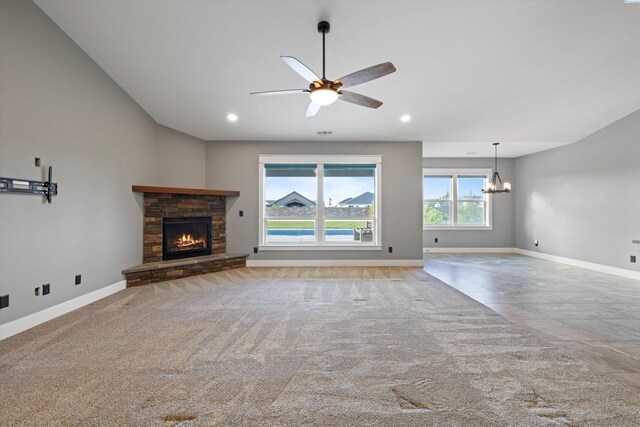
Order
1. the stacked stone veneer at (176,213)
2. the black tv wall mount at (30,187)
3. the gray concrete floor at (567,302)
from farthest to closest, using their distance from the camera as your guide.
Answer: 1. the stacked stone veneer at (176,213)
2. the black tv wall mount at (30,187)
3. the gray concrete floor at (567,302)

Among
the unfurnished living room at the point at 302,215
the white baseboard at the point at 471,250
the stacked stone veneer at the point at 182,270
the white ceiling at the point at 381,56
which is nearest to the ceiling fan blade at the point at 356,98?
the unfurnished living room at the point at 302,215

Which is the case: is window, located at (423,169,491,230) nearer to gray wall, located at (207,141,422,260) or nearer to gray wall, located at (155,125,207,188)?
gray wall, located at (207,141,422,260)

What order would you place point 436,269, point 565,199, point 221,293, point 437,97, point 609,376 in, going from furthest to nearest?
point 565,199, point 436,269, point 437,97, point 221,293, point 609,376

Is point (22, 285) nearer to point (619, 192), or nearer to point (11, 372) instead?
point (11, 372)

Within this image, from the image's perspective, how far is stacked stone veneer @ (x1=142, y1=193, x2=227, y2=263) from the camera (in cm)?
456

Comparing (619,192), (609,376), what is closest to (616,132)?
(619,192)

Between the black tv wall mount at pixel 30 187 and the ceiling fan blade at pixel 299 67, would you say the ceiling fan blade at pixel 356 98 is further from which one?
the black tv wall mount at pixel 30 187

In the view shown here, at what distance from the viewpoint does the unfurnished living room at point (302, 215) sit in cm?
173

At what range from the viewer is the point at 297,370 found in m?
1.89

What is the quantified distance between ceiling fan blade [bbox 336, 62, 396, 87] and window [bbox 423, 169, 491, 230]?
5.99 m

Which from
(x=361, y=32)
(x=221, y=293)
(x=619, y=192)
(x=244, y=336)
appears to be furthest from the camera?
(x=619, y=192)

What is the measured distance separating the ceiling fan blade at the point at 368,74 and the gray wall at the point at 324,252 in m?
3.37

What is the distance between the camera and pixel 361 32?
291cm

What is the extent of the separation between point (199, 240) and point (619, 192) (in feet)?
27.3
